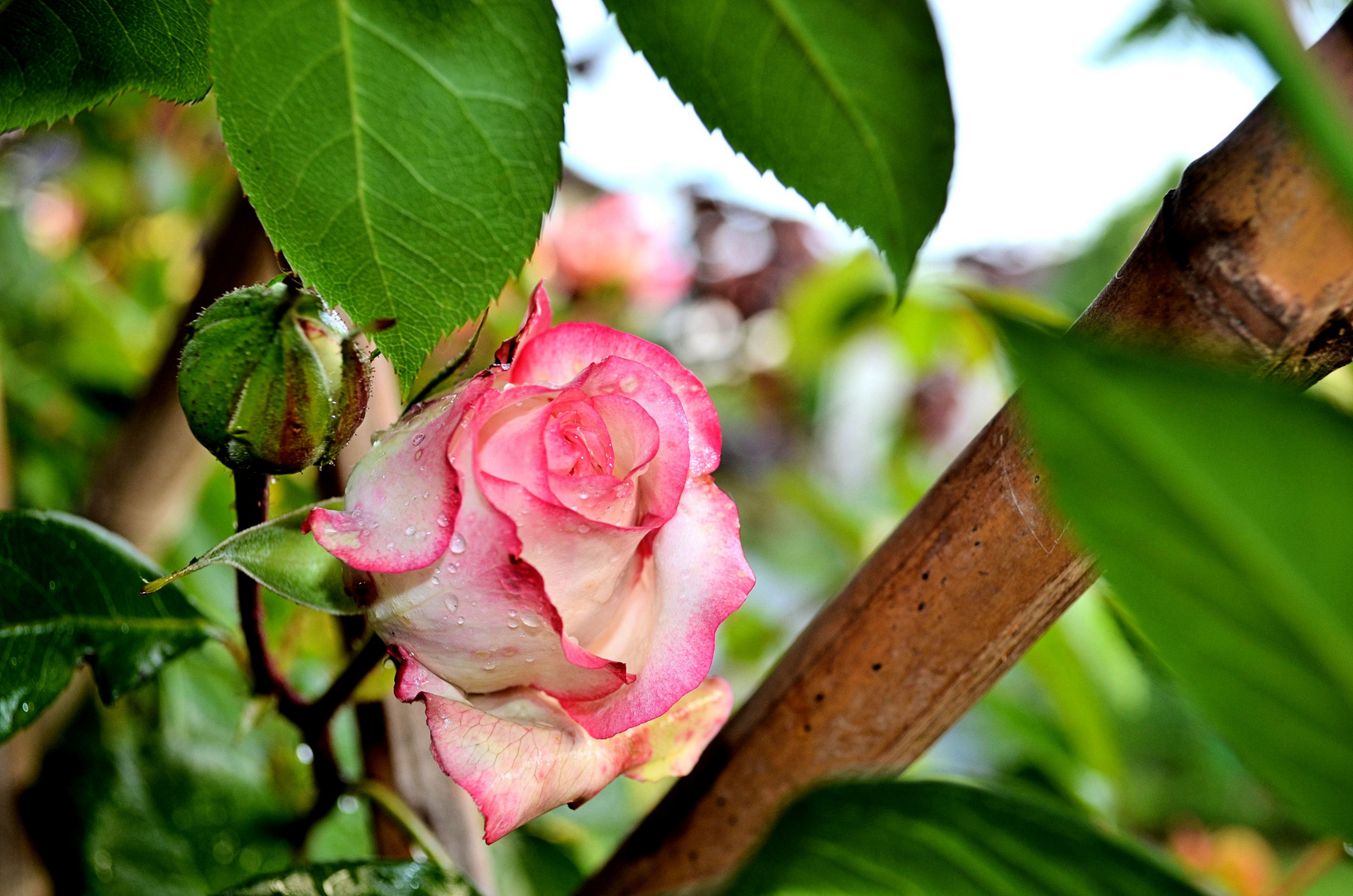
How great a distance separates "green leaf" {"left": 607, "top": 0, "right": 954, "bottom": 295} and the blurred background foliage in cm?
14

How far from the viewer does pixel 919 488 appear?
2.62 ft

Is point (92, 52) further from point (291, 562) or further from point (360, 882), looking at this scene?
point (360, 882)

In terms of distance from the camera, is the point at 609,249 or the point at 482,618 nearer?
the point at 482,618

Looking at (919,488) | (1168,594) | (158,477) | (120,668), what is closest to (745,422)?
(919,488)

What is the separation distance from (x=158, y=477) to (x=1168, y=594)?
0.50 metres

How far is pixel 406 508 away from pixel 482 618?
0.10 ft

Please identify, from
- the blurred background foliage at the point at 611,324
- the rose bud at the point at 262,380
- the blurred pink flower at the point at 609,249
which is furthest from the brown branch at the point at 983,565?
the blurred pink flower at the point at 609,249

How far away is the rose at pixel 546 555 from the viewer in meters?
0.21

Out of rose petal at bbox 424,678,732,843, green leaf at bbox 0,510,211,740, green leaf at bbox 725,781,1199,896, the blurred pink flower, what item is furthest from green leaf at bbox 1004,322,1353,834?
the blurred pink flower

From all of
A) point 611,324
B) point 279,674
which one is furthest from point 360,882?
point 611,324

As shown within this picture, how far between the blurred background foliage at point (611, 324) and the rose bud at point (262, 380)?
0.11 metres

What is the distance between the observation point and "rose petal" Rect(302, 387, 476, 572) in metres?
0.21

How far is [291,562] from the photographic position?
0.77ft

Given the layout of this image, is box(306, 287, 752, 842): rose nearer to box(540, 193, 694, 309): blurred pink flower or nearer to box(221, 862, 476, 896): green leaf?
box(221, 862, 476, 896): green leaf
